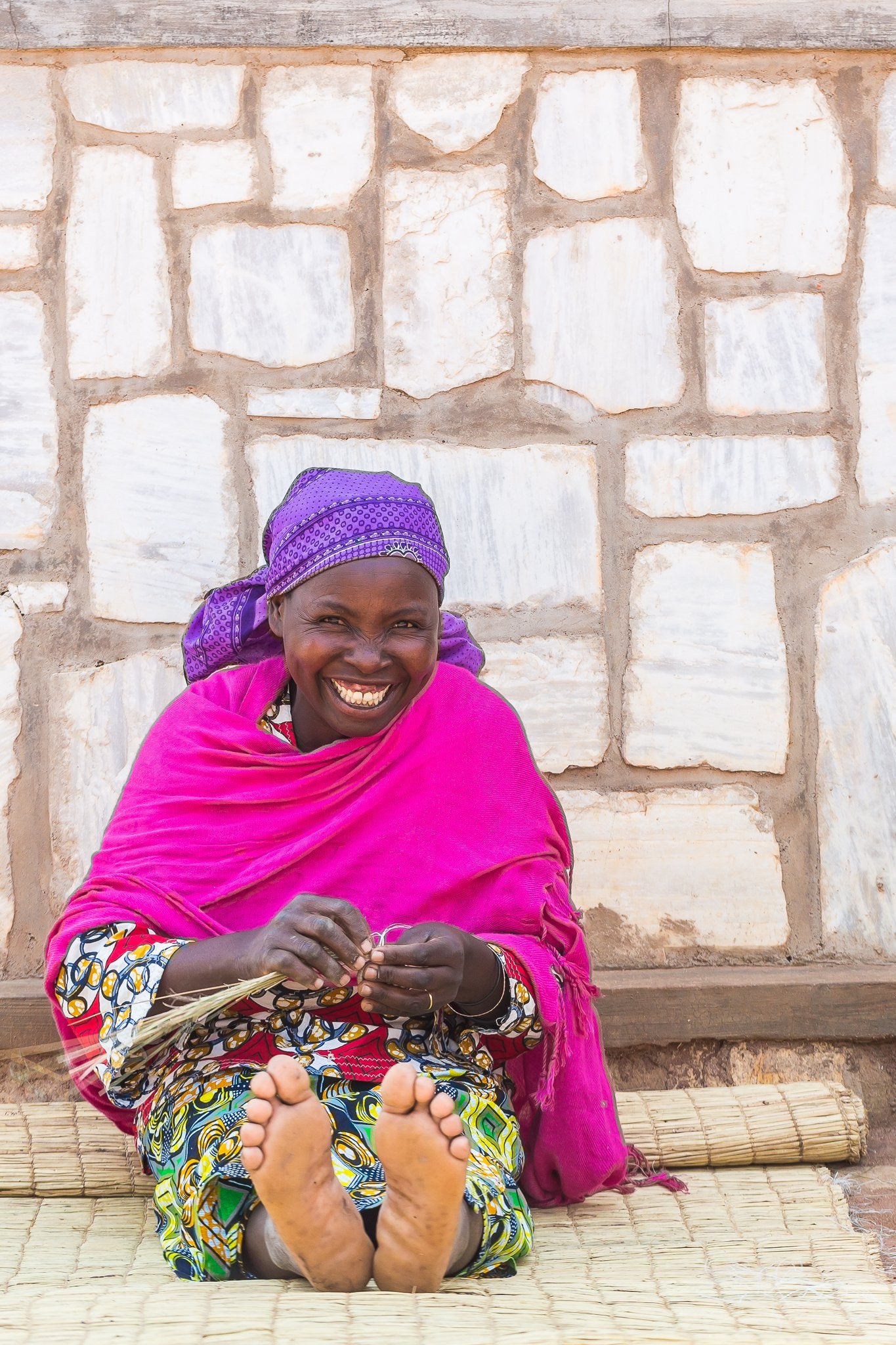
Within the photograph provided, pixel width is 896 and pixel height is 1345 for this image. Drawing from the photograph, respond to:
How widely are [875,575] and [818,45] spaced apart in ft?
4.45

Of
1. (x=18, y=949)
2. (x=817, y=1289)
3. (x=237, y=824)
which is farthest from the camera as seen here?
(x=18, y=949)

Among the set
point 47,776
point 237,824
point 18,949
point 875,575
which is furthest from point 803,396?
point 18,949

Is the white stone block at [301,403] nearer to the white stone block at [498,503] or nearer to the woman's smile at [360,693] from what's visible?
the white stone block at [498,503]

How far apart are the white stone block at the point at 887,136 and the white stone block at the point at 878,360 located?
8cm

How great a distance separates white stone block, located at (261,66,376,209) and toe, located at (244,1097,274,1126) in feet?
7.96

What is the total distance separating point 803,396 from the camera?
3.72 meters

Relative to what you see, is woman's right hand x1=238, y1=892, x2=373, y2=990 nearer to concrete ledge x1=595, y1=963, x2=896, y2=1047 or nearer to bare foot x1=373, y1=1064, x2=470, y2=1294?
bare foot x1=373, y1=1064, x2=470, y2=1294

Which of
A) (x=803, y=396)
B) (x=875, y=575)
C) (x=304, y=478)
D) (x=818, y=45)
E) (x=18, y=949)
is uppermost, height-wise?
(x=818, y=45)

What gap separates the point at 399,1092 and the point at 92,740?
6.08 ft

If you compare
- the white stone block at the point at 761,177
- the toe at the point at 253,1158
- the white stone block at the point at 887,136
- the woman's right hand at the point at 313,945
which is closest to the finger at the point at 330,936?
the woman's right hand at the point at 313,945

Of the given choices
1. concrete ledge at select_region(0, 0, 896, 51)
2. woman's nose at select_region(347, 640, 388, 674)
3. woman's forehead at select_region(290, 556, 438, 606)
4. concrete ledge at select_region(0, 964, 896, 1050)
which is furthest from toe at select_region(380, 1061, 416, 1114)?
concrete ledge at select_region(0, 0, 896, 51)

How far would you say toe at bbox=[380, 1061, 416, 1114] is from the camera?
2021mm

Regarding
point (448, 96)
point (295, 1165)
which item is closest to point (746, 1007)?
point (295, 1165)

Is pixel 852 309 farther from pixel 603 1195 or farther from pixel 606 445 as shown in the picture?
pixel 603 1195
